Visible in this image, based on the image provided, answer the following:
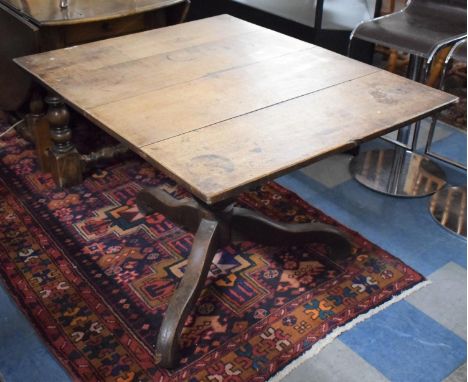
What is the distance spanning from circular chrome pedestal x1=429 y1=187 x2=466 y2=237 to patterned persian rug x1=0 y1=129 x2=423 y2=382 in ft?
1.12

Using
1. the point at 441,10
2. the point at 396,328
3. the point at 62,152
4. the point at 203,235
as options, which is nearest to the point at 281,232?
the point at 203,235

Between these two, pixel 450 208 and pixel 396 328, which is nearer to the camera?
pixel 396 328

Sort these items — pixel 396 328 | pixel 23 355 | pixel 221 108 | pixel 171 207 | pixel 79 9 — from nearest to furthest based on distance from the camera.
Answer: pixel 221 108 → pixel 23 355 → pixel 396 328 → pixel 171 207 → pixel 79 9

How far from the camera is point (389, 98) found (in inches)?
59.0

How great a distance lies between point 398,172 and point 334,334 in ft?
3.28

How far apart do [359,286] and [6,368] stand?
3.41 feet

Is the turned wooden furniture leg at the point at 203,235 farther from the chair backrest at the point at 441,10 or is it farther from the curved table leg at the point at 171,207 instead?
the chair backrest at the point at 441,10

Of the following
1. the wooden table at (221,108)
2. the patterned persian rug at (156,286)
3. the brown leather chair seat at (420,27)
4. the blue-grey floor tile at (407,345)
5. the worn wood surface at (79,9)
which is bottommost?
the blue-grey floor tile at (407,345)

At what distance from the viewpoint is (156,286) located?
1.78m

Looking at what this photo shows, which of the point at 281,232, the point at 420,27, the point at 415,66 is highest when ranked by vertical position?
the point at 420,27

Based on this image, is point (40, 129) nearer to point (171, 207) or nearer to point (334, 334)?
point (171, 207)

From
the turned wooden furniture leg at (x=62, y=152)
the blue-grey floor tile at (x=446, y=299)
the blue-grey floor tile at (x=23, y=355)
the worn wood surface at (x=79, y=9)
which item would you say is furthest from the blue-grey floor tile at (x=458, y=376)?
the worn wood surface at (x=79, y=9)

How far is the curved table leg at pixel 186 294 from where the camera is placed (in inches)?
58.5

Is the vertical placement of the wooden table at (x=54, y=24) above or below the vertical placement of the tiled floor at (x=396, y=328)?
above
